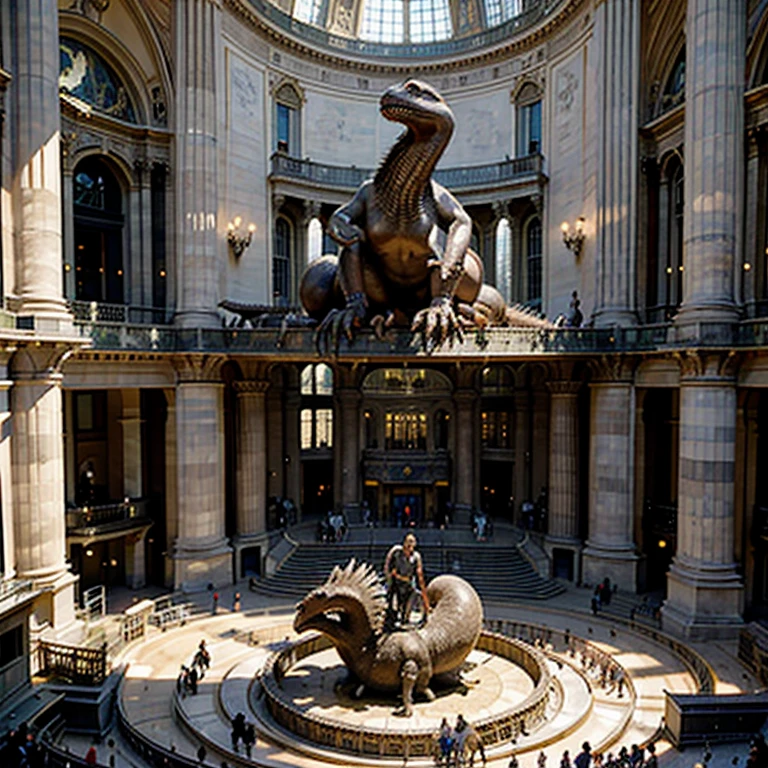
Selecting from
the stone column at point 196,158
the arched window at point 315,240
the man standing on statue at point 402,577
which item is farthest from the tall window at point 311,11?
the man standing on statue at point 402,577

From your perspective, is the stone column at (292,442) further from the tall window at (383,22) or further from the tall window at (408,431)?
the tall window at (383,22)

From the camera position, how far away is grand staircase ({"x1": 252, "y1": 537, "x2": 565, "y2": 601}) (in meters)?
26.1

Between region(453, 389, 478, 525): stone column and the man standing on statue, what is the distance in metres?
17.7

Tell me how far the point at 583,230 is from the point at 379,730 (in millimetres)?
21731

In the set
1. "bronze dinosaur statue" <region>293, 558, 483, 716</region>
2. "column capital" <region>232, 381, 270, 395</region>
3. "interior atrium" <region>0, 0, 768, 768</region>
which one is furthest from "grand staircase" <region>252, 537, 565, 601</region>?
"bronze dinosaur statue" <region>293, 558, 483, 716</region>

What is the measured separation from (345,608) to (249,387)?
572 inches

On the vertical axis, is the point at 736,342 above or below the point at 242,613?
above

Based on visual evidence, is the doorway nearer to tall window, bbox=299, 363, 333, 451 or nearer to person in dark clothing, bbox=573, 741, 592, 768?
tall window, bbox=299, 363, 333, 451

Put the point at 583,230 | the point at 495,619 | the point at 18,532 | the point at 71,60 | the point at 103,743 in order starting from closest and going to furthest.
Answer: the point at 103,743
the point at 18,532
the point at 495,619
the point at 71,60
the point at 583,230

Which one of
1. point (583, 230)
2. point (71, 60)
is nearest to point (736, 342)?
point (583, 230)

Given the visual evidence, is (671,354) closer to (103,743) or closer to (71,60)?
(103,743)

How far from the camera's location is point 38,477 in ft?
64.0

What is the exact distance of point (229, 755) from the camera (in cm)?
1460

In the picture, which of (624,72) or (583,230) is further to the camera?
(583,230)
